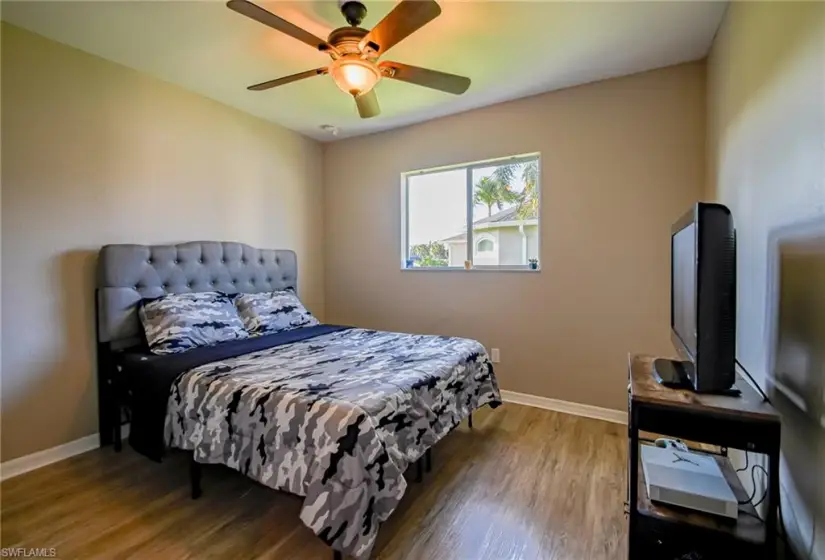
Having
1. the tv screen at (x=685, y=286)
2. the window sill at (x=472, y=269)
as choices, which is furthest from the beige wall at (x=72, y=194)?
the tv screen at (x=685, y=286)

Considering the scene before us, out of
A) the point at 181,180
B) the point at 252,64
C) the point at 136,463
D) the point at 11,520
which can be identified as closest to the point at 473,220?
the point at 252,64

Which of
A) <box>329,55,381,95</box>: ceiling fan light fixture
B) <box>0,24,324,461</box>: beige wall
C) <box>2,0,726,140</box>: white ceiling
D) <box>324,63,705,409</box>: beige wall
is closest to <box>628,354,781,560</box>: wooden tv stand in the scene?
<box>324,63,705,409</box>: beige wall

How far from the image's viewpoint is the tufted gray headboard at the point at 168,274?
253cm

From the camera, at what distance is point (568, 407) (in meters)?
3.13

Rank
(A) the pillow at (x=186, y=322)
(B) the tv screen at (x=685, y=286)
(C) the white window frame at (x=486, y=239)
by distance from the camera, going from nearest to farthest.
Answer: (B) the tv screen at (x=685, y=286) < (A) the pillow at (x=186, y=322) < (C) the white window frame at (x=486, y=239)

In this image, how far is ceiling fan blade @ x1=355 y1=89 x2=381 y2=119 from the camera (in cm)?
227

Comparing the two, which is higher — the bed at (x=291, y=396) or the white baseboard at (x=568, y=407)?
the bed at (x=291, y=396)

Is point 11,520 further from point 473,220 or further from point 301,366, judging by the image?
point 473,220

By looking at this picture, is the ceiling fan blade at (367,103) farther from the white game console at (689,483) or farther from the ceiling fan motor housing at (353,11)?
the white game console at (689,483)

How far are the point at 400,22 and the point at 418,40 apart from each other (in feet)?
2.51

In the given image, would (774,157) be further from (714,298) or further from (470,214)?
(470,214)

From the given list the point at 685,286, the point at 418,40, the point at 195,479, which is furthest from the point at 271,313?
the point at 685,286

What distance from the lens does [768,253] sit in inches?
59.2

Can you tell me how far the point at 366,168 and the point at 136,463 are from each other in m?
3.12
